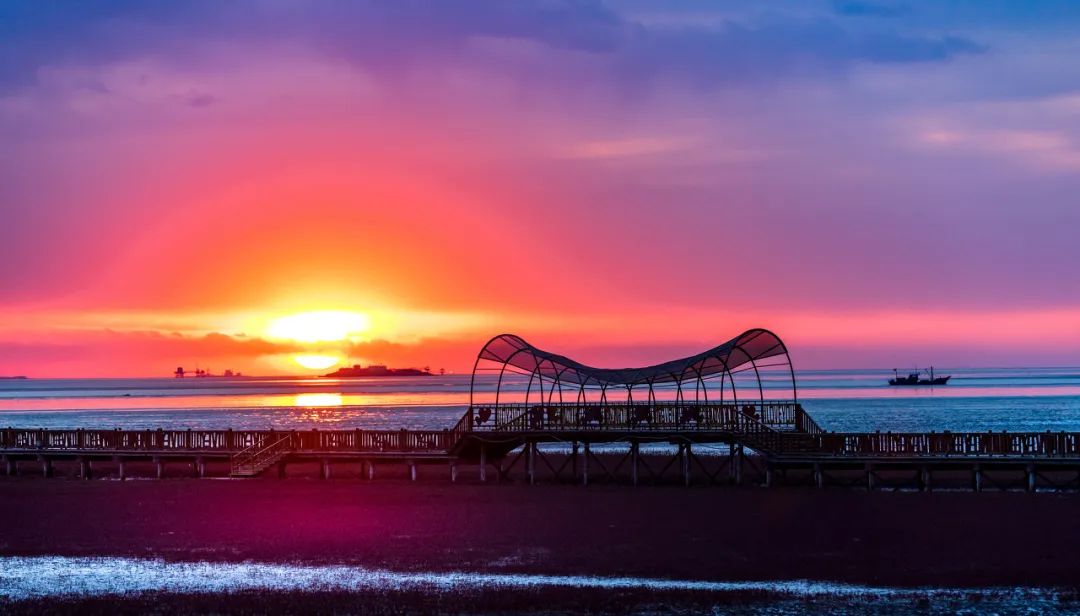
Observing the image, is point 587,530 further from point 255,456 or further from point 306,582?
point 255,456

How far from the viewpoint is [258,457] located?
166ft

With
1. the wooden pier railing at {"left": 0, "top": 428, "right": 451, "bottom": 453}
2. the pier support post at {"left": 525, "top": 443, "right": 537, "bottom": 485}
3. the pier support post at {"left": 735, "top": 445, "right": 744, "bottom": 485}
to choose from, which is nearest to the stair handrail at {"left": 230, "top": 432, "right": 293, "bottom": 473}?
the wooden pier railing at {"left": 0, "top": 428, "right": 451, "bottom": 453}

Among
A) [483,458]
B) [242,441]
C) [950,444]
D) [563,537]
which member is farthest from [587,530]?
[242,441]

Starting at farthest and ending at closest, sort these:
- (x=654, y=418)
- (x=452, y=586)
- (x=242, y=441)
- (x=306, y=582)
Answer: (x=242, y=441), (x=654, y=418), (x=306, y=582), (x=452, y=586)

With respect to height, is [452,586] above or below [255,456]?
below

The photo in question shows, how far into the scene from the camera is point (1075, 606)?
25.2 meters

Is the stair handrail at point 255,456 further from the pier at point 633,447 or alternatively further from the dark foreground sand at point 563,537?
the dark foreground sand at point 563,537

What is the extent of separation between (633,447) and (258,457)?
15844mm

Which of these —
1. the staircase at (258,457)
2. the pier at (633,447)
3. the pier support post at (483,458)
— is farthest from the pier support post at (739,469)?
the staircase at (258,457)

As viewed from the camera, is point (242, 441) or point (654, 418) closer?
point (654, 418)

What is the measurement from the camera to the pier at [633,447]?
44719mm

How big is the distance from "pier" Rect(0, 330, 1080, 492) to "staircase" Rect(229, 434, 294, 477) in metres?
0.08

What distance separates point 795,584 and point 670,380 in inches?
977

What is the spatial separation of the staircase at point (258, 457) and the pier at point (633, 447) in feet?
0.25
